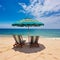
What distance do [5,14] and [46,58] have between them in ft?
148

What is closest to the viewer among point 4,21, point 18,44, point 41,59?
point 41,59

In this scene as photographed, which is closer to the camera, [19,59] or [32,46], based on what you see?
[19,59]

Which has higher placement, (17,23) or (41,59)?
(17,23)

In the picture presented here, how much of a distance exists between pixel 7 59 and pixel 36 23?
2467mm

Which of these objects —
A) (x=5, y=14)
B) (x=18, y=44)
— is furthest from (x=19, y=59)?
(x=5, y=14)

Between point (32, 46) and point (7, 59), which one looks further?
point (32, 46)

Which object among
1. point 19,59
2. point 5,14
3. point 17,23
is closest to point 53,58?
point 19,59

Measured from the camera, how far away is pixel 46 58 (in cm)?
516

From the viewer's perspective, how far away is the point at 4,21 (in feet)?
177

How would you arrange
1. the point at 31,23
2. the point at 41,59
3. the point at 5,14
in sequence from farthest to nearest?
1. the point at 5,14
2. the point at 31,23
3. the point at 41,59

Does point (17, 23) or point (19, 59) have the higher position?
point (17, 23)

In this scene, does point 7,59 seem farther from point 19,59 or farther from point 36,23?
point 36,23

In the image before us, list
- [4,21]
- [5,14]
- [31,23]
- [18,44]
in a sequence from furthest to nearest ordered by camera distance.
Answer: [4,21]
[5,14]
[18,44]
[31,23]

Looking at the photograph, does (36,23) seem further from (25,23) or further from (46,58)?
(46,58)
